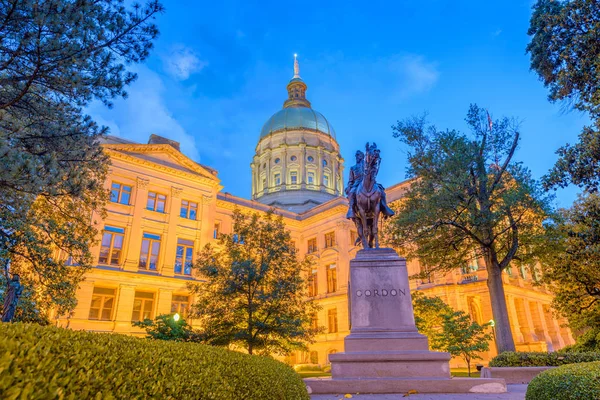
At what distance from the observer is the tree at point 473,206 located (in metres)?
19.3

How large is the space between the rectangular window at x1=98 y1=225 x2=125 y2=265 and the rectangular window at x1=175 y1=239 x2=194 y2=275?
18.4 ft

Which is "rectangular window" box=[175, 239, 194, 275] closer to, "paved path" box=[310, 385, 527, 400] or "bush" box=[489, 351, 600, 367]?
"bush" box=[489, 351, 600, 367]

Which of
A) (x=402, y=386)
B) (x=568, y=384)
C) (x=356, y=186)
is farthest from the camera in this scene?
(x=356, y=186)

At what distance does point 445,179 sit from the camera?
21016mm

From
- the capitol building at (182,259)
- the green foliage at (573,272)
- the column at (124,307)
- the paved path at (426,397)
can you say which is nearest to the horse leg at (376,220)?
the paved path at (426,397)

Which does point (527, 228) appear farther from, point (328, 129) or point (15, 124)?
point (328, 129)

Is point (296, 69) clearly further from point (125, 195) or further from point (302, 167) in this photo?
point (125, 195)

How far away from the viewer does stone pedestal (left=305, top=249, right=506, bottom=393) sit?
8.70 meters

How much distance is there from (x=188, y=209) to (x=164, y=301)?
405 inches

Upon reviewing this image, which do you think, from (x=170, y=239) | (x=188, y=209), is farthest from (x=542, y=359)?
(x=188, y=209)

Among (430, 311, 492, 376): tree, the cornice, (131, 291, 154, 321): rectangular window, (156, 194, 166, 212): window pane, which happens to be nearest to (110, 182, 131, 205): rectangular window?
the cornice

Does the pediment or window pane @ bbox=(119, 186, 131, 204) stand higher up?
the pediment

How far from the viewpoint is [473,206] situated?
19375 millimetres

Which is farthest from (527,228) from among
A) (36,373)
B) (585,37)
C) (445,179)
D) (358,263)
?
(36,373)
